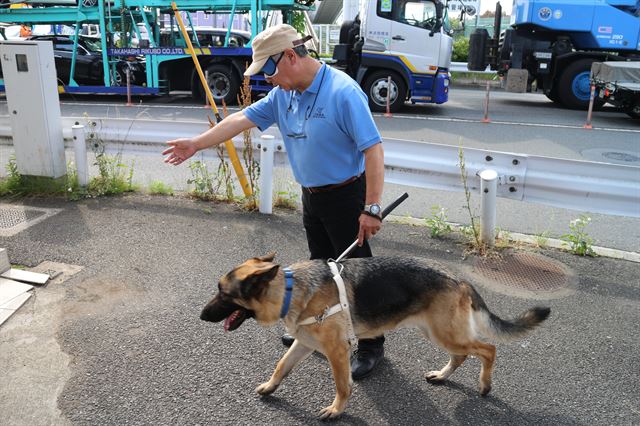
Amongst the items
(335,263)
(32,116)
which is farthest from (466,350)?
(32,116)

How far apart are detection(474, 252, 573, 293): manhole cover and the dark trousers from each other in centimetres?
157

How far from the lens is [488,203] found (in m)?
4.71

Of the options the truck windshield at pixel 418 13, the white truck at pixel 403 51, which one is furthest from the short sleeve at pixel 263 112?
the truck windshield at pixel 418 13

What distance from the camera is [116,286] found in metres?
4.05

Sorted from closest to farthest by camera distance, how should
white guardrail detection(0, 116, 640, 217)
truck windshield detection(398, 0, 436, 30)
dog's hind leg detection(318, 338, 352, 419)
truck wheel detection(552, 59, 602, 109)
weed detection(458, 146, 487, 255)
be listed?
dog's hind leg detection(318, 338, 352, 419) < white guardrail detection(0, 116, 640, 217) < weed detection(458, 146, 487, 255) < truck windshield detection(398, 0, 436, 30) < truck wheel detection(552, 59, 602, 109)

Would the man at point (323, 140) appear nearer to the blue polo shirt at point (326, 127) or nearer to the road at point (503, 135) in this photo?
the blue polo shirt at point (326, 127)

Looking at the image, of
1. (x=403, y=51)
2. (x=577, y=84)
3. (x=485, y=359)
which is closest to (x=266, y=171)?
(x=485, y=359)

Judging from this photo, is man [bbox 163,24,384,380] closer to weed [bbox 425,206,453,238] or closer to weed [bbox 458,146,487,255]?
weed [bbox 458,146,487,255]

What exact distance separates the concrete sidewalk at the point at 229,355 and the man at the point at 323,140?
360 mm

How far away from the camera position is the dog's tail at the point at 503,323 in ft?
9.56

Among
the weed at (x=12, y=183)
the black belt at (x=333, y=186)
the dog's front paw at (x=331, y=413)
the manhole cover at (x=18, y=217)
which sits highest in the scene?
the black belt at (x=333, y=186)

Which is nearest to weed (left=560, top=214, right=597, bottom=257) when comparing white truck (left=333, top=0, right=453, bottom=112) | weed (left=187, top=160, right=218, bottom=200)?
weed (left=187, top=160, right=218, bottom=200)

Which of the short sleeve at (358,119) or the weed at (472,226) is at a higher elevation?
the short sleeve at (358,119)

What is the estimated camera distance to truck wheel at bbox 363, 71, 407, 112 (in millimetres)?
13023
